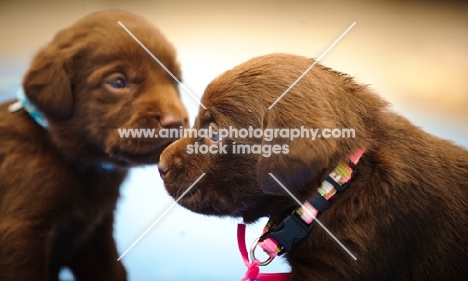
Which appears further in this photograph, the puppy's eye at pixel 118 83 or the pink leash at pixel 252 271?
the puppy's eye at pixel 118 83

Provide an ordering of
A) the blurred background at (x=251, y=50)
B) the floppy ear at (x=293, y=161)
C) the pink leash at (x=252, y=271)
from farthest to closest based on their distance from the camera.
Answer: the blurred background at (x=251, y=50)
the pink leash at (x=252, y=271)
the floppy ear at (x=293, y=161)

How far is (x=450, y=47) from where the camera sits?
1957 millimetres

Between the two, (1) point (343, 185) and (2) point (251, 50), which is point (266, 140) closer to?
(1) point (343, 185)

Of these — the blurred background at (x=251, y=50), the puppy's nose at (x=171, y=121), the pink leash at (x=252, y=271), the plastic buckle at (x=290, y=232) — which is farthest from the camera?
the blurred background at (x=251, y=50)

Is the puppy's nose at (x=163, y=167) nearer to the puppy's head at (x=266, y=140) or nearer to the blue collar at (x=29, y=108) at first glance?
the puppy's head at (x=266, y=140)

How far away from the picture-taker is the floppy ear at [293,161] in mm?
1286

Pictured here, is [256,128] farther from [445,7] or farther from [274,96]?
[445,7]

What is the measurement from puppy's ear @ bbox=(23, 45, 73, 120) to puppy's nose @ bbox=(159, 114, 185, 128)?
0.90 ft

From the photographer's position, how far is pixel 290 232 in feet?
4.56

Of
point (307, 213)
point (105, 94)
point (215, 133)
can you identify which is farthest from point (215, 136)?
point (105, 94)

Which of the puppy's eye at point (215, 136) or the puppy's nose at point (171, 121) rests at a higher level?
the puppy's eye at point (215, 136)

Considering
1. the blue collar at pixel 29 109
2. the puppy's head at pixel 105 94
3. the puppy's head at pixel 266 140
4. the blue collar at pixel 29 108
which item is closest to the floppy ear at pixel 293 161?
the puppy's head at pixel 266 140

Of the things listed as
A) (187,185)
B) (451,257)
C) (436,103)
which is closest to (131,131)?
(187,185)

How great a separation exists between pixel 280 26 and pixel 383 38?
0.34m
